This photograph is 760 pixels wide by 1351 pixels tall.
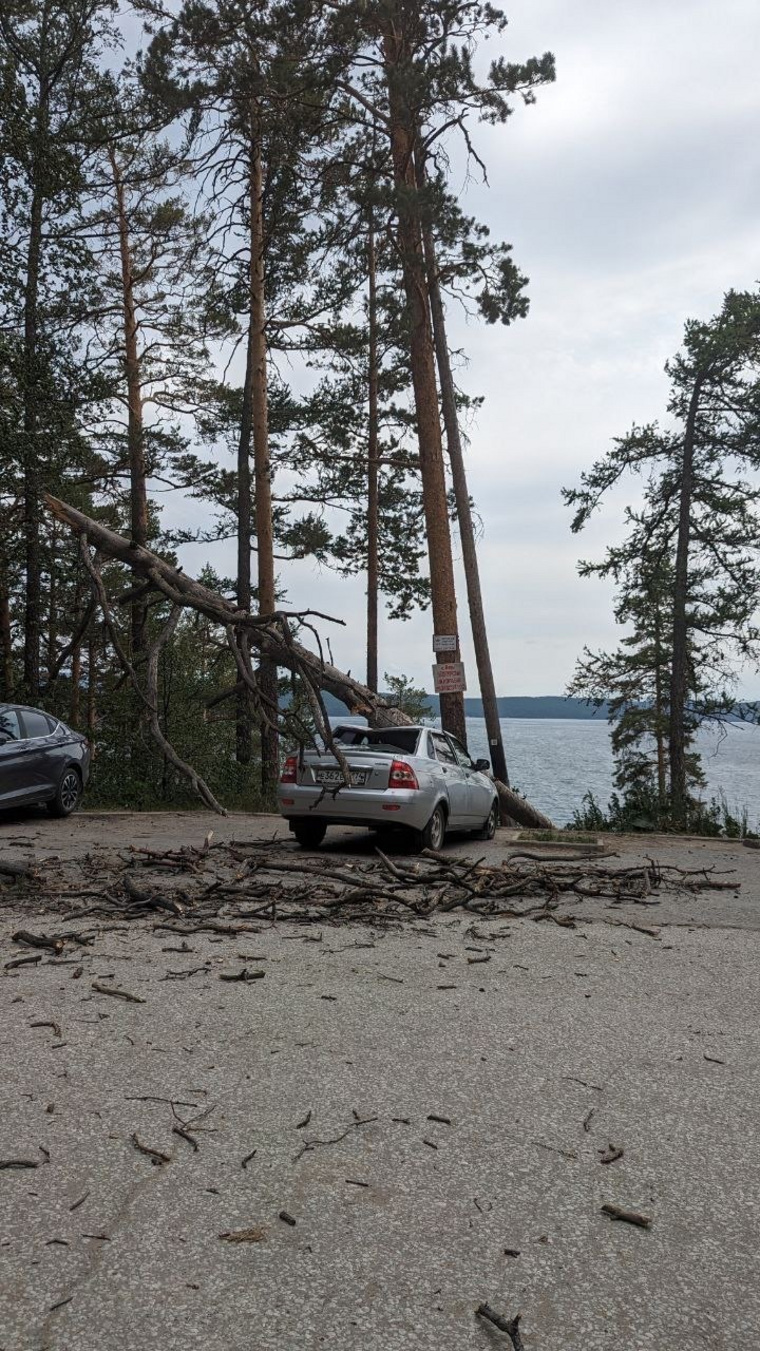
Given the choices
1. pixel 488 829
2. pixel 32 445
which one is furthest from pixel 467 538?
pixel 32 445

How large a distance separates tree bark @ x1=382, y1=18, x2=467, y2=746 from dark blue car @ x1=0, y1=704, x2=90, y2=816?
20.0 ft

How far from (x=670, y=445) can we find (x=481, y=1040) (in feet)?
76.6

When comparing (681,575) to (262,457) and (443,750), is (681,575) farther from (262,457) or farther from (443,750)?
(443,750)

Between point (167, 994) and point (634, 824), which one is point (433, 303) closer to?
point (634, 824)

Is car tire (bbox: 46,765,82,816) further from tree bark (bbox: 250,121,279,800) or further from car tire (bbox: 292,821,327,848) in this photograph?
tree bark (bbox: 250,121,279,800)

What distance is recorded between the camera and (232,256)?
63.0 feet

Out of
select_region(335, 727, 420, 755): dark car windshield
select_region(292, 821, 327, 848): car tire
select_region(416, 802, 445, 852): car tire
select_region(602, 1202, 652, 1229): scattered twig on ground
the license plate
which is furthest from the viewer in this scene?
select_region(335, 727, 420, 755): dark car windshield

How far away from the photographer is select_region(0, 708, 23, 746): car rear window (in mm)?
13361

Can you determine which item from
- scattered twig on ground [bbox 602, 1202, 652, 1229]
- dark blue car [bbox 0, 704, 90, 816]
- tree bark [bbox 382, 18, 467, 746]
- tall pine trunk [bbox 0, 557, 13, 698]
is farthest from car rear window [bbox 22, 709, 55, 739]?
scattered twig on ground [bbox 602, 1202, 652, 1229]

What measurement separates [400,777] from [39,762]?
18.9 ft

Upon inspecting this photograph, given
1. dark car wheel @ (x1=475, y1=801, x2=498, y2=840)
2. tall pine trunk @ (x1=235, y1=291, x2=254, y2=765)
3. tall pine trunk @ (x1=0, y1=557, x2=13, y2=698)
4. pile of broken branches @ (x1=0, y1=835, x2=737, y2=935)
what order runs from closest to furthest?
1. pile of broken branches @ (x1=0, y1=835, x2=737, y2=935)
2. dark car wheel @ (x1=475, y1=801, x2=498, y2=840)
3. tall pine trunk @ (x1=0, y1=557, x2=13, y2=698)
4. tall pine trunk @ (x1=235, y1=291, x2=254, y2=765)

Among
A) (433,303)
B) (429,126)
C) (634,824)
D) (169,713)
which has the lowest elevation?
(634,824)

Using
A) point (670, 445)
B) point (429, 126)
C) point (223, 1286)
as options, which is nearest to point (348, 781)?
point (223, 1286)

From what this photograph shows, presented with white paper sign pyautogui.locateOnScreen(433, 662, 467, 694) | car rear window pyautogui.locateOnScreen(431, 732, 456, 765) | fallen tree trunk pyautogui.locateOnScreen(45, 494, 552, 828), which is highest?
fallen tree trunk pyautogui.locateOnScreen(45, 494, 552, 828)
